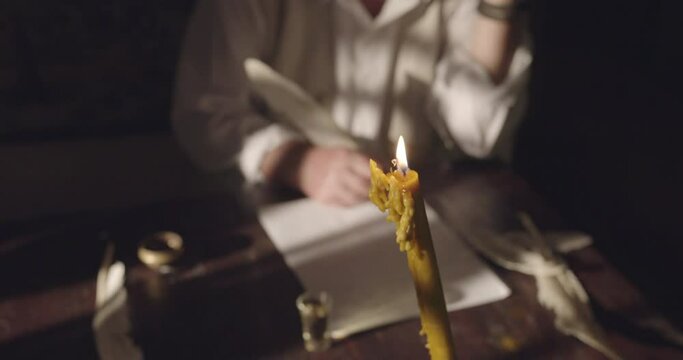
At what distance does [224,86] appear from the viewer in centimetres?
105

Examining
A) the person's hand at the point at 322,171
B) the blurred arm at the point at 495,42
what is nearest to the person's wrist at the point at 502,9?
the blurred arm at the point at 495,42

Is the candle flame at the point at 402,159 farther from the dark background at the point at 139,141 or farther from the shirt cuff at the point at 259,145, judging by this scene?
the dark background at the point at 139,141

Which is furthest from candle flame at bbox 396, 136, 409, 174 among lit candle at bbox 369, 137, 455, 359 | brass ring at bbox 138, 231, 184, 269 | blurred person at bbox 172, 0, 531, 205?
blurred person at bbox 172, 0, 531, 205

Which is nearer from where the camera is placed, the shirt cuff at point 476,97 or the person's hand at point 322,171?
the person's hand at point 322,171

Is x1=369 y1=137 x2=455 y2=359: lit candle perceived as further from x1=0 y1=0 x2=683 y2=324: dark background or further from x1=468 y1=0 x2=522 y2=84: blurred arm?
x1=0 y1=0 x2=683 y2=324: dark background

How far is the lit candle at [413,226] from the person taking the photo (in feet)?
1.20

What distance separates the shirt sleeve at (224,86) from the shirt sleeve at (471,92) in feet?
0.85

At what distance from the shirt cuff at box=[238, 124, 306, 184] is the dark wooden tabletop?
119 millimetres

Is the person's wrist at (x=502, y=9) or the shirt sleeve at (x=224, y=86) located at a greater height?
the person's wrist at (x=502, y=9)

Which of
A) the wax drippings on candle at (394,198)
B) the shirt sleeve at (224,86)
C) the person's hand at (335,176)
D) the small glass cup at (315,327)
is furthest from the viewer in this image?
the shirt sleeve at (224,86)

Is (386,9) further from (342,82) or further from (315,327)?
(315,327)

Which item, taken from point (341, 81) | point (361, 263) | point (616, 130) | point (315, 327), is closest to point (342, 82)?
point (341, 81)

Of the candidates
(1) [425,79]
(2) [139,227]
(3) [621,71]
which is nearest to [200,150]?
(2) [139,227]

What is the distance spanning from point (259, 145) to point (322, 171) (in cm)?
A: 12
